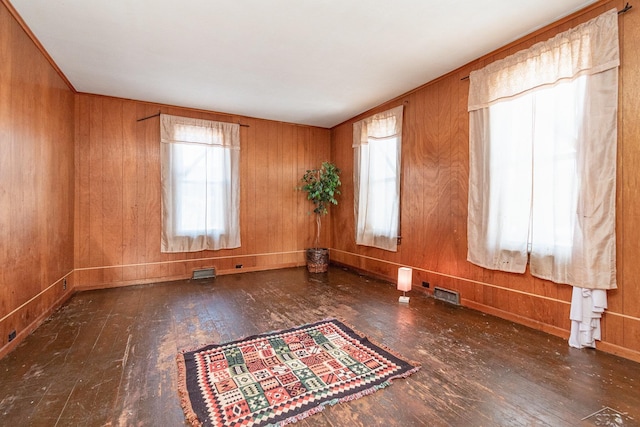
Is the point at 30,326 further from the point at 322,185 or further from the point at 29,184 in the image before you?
the point at 322,185

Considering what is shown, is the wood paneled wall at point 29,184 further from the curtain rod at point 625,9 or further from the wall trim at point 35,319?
the curtain rod at point 625,9

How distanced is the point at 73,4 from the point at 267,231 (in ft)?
12.5

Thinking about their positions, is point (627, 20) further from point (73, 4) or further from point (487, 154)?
A: point (73, 4)

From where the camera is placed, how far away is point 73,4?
2.28m

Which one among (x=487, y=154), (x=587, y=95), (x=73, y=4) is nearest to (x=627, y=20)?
(x=587, y=95)

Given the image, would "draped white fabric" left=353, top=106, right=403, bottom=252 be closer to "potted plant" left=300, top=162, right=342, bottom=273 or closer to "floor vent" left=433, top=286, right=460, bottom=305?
"potted plant" left=300, top=162, right=342, bottom=273

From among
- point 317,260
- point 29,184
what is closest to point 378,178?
point 317,260

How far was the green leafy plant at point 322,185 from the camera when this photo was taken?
5219mm

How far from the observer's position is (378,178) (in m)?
4.57

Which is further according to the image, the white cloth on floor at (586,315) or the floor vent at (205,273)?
the floor vent at (205,273)

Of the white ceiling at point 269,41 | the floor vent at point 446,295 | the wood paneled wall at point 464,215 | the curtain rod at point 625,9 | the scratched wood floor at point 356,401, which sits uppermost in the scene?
the white ceiling at point 269,41

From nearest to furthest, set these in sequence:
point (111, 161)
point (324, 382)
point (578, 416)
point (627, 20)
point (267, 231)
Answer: point (578, 416) → point (324, 382) → point (627, 20) → point (111, 161) → point (267, 231)

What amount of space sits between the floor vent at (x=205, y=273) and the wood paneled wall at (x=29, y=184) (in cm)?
158

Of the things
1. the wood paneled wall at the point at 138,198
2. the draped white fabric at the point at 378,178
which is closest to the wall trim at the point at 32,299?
the wood paneled wall at the point at 138,198
